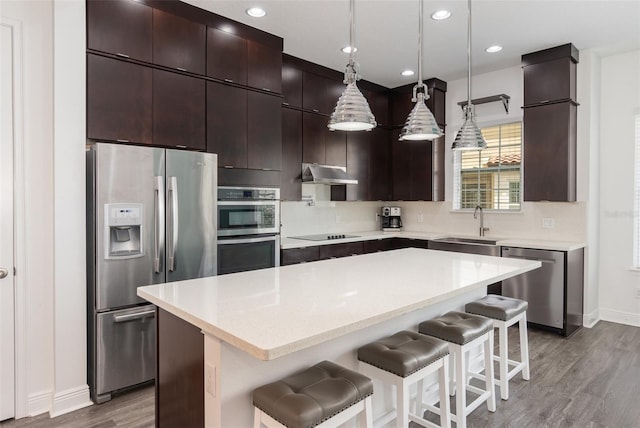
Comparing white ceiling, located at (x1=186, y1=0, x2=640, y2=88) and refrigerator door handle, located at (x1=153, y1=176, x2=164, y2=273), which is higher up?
white ceiling, located at (x1=186, y1=0, x2=640, y2=88)

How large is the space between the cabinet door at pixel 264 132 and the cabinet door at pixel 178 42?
0.57m

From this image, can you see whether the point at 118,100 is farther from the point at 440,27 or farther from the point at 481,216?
the point at 481,216

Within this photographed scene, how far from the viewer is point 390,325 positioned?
2.34 m

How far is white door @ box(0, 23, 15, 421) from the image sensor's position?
8.23 ft

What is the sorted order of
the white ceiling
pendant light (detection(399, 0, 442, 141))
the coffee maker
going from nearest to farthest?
1. pendant light (detection(399, 0, 442, 141))
2. the white ceiling
3. the coffee maker

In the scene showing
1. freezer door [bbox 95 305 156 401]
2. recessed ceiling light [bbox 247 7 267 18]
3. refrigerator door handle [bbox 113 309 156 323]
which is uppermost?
recessed ceiling light [bbox 247 7 267 18]

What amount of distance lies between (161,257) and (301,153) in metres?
2.16

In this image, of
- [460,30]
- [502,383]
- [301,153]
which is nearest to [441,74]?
[460,30]

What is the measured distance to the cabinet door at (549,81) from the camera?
419 centimetres

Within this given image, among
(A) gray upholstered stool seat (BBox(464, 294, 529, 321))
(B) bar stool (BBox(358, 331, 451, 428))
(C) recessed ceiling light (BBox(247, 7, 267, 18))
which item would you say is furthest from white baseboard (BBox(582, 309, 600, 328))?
(C) recessed ceiling light (BBox(247, 7, 267, 18))

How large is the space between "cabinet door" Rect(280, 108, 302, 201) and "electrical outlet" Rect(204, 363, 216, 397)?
2.80 meters

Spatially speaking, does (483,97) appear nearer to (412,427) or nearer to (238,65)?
(238,65)

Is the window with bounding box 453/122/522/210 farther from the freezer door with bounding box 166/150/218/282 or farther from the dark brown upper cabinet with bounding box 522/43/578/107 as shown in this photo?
the freezer door with bounding box 166/150/218/282

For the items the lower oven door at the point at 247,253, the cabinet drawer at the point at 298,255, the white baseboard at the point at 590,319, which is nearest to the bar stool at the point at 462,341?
the lower oven door at the point at 247,253
